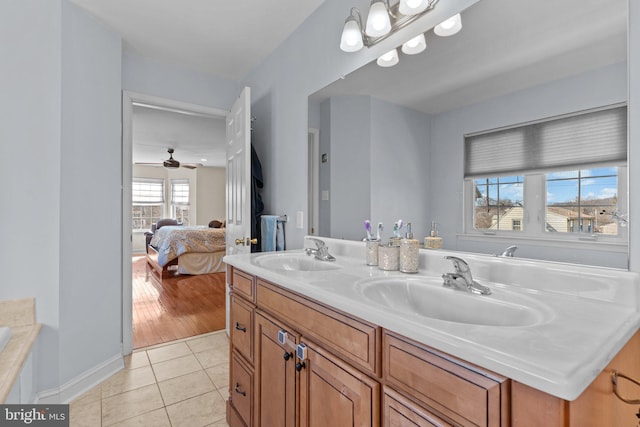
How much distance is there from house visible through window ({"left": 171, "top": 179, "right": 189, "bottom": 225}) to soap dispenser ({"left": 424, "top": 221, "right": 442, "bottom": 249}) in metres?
8.33

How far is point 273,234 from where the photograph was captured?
2285mm

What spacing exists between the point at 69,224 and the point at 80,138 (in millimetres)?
556

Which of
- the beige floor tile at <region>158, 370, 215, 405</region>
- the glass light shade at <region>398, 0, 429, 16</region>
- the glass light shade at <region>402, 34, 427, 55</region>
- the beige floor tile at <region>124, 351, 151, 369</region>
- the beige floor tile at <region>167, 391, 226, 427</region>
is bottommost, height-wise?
the beige floor tile at <region>167, 391, 226, 427</region>

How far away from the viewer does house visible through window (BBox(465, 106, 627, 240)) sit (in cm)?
84

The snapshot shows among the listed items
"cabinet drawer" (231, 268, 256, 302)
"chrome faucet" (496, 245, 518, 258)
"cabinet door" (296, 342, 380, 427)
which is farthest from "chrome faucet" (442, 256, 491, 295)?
"cabinet drawer" (231, 268, 256, 302)

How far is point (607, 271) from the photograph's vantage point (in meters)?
0.83

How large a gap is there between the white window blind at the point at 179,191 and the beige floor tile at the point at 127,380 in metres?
6.95

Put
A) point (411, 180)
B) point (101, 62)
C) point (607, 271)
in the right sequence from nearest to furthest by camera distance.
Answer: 1. point (607, 271)
2. point (411, 180)
3. point (101, 62)

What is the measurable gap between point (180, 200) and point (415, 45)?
27.6ft

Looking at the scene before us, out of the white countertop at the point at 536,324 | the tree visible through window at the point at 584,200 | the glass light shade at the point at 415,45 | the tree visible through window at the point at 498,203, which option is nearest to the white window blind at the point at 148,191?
the white countertop at the point at 536,324

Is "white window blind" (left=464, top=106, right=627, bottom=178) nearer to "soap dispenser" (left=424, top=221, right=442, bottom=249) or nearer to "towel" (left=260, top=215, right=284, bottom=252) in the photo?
"soap dispenser" (left=424, top=221, right=442, bottom=249)

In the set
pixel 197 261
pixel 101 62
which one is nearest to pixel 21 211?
pixel 101 62

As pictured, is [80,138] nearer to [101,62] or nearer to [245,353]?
[101,62]

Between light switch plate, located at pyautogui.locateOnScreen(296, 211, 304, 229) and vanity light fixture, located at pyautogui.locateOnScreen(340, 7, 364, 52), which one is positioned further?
light switch plate, located at pyautogui.locateOnScreen(296, 211, 304, 229)
